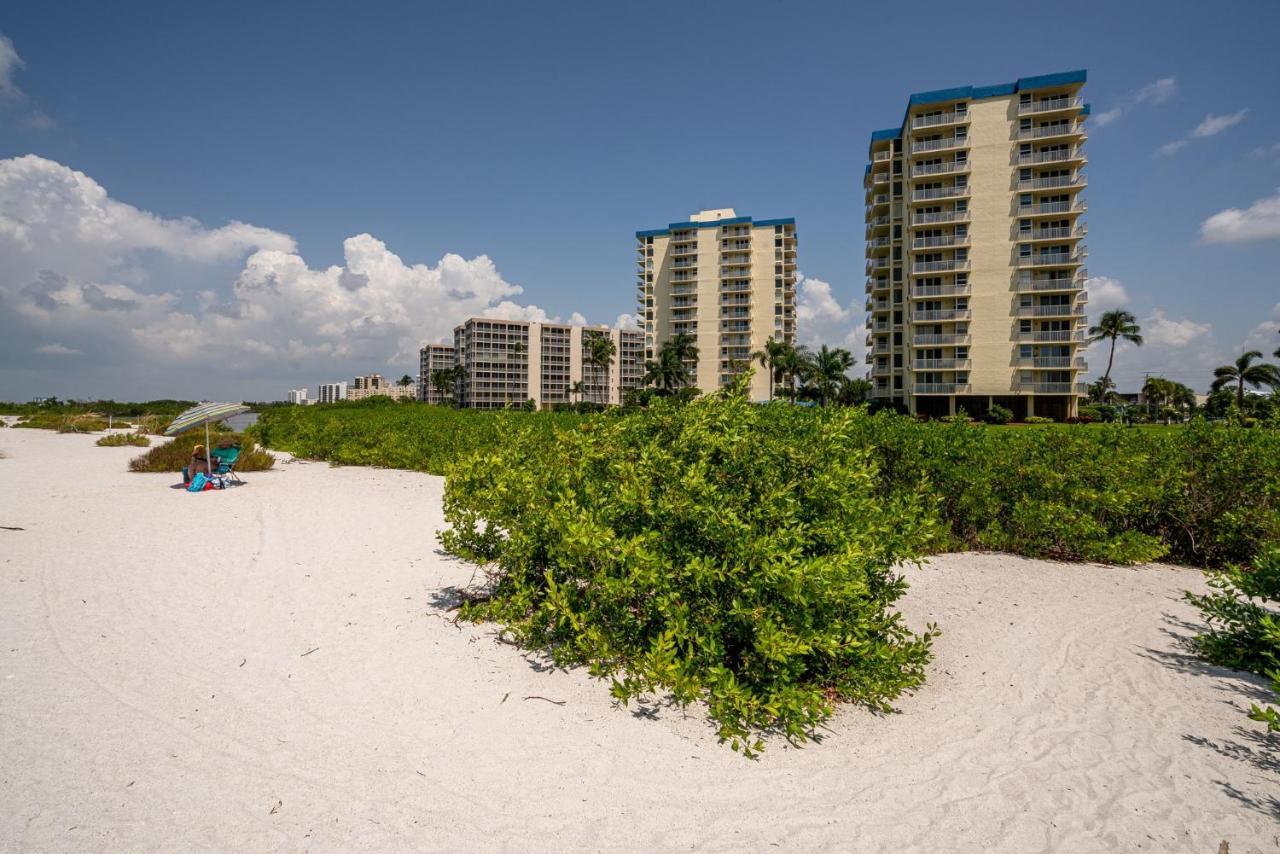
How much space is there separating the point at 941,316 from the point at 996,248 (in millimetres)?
6979

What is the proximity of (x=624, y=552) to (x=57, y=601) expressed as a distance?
6557mm

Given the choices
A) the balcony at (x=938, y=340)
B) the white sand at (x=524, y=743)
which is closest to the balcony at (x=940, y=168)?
the balcony at (x=938, y=340)

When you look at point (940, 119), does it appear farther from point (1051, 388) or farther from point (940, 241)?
point (1051, 388)

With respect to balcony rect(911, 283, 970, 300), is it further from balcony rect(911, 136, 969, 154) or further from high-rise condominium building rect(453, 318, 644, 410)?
high-rise condominium building rect(453, 318, 644, 410)

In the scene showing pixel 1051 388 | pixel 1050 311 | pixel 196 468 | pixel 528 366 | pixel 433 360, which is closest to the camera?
pixel 196 468

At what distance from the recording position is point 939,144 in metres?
50.3

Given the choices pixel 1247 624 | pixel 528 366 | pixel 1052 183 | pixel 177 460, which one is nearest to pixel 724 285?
pixel 1052 183

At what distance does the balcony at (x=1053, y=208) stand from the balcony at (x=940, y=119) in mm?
9172

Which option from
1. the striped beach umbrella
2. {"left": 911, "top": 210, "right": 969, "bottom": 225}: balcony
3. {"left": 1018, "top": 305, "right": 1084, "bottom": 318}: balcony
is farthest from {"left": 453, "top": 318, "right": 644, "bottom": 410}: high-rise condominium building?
the striped beach umbrella

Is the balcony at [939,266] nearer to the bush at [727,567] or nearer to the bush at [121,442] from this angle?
the bush at [727,567]

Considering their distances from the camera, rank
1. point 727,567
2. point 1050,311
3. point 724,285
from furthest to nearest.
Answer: point 724,285, point 1050,311, point 727,567

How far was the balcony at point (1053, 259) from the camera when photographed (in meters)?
46.7

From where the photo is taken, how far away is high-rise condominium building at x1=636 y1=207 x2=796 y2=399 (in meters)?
82.0

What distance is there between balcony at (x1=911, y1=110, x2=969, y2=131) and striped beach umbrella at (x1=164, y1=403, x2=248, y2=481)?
55923mm
